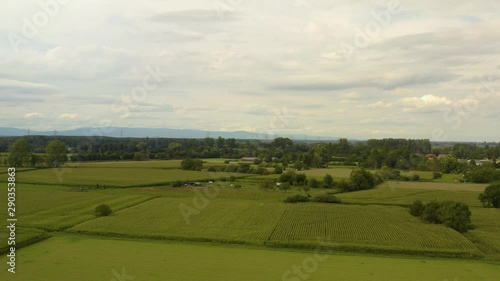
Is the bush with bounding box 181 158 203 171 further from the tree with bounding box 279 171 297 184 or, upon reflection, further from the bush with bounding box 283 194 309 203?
the bush with bounding box 283 194 309 203

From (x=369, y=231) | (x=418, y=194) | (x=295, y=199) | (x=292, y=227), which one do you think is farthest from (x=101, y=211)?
(x=418, y=194)

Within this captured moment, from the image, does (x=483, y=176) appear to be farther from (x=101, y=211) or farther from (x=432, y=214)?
(x=101, y=211)

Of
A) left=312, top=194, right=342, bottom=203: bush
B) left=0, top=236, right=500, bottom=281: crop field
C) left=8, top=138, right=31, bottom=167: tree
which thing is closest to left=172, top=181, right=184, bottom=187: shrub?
left=312, top=194, right=342, bottom=203: bush

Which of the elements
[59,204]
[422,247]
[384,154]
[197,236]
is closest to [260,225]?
[197,236]

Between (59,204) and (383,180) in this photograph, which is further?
(383,180)

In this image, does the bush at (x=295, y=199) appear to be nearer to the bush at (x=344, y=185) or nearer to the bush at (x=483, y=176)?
the bush at (x=344, y=185)

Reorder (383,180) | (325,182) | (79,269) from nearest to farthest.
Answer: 1. (79,269)
2. (325,182)
3. (383,180)

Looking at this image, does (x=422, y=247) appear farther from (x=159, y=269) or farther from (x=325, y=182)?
(x=325, y=182)
